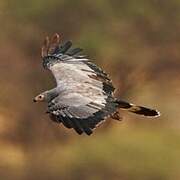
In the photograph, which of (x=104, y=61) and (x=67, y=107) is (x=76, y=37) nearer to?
(x=104, y=61)

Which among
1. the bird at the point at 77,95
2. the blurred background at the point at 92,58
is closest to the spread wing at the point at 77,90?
the bird at the point at 77,95

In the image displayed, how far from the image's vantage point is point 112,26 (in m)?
12.9

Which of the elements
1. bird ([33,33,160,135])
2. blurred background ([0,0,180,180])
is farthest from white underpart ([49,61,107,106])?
blurred background ([0,0,180,180])

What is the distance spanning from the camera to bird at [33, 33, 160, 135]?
17.0ft

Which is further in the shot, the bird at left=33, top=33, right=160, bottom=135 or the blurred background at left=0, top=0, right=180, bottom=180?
the blurred background at left=0, top=0, right=180, bottom=180

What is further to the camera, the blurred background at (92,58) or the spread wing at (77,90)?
the blurred background at (92,58)

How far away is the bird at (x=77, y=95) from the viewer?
5.18 m

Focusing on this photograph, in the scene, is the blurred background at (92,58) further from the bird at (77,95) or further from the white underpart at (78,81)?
the white underpart at (78,81)

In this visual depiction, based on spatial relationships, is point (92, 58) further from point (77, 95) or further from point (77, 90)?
point (77, 95)

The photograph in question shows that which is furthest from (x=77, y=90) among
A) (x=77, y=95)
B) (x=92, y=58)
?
(x=92, y=58)

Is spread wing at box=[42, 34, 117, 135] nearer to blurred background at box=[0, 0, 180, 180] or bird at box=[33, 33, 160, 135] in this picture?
bird at box=[33, 33, 160, 135]

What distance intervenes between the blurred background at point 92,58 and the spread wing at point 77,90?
4565 mm

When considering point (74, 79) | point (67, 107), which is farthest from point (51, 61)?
point (67, 107)

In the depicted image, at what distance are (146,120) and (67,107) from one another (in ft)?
23.1
